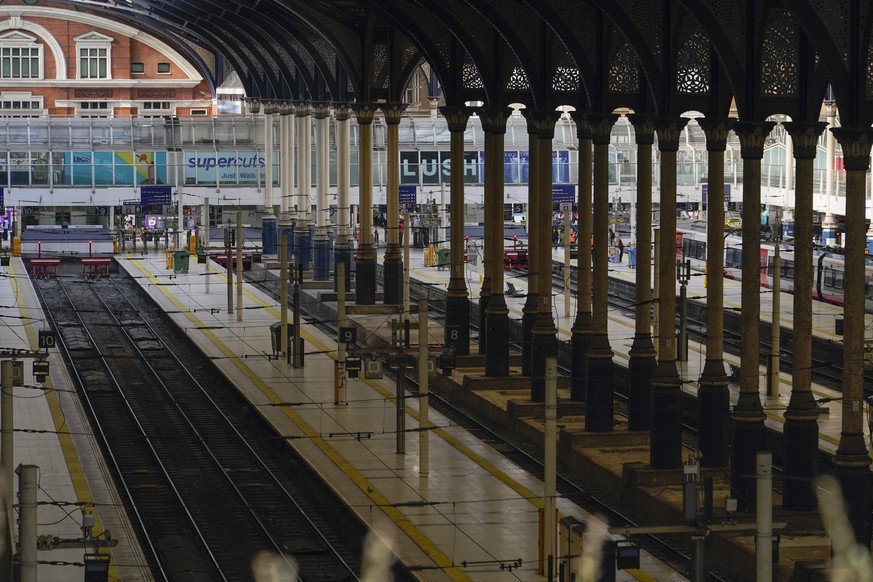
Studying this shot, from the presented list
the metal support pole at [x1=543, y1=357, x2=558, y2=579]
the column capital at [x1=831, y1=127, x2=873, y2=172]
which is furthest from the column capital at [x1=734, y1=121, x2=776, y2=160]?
the metal support pole at [x1=543, y1=357, x2=558, y2=579]

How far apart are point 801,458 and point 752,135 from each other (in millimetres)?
4862

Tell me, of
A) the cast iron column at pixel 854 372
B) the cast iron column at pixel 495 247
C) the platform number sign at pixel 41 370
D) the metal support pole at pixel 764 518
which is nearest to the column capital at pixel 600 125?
the cast iron column at pixel 495 247

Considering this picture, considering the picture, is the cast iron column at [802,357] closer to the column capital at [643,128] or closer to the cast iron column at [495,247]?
the column capital at [643,128]

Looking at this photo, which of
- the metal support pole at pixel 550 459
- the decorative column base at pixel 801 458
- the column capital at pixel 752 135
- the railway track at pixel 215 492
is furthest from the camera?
the railway track at pixel 215 492

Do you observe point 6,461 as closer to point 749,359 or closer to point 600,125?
point 749,359

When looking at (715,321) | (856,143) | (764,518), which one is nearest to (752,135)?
(856,143)

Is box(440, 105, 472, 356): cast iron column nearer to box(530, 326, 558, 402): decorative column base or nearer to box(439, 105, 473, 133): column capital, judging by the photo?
box(439, 105, 473, 133): column capital

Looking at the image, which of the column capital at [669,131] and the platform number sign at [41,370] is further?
the platform number sign at [41,370]

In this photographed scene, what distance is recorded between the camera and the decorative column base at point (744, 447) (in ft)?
98.6

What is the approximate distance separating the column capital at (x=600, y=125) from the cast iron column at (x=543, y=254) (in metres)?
3.10

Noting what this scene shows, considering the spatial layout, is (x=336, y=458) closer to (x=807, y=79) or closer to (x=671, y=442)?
(x=671, y=442)

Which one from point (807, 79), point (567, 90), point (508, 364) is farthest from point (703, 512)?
point (508, 364)

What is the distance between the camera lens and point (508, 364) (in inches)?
1753

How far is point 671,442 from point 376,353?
7014mm
